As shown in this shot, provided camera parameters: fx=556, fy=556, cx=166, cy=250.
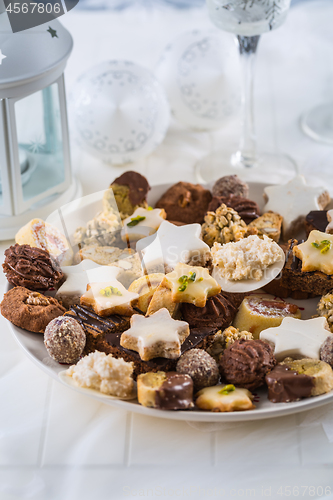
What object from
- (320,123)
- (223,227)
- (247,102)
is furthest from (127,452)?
(320,123)

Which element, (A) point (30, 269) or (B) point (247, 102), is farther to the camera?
(B) point (247, 102)

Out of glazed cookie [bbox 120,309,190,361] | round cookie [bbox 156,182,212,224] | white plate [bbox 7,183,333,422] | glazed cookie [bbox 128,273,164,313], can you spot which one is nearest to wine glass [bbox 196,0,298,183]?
round cookie [bbox 156,182,212,224]

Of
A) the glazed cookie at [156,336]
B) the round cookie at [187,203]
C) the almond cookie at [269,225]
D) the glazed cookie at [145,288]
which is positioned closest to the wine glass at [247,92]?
the round cookie at [187,203]

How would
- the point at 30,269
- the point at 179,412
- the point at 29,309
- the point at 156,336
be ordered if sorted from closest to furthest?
the point at 179,412
the point at 156,336
the point at 29,309
the point at 30,269

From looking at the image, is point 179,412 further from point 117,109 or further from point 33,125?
point 117,109

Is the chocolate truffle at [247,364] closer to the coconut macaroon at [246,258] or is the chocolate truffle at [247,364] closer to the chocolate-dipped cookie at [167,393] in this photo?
the chocolate-dipped cookie at [167,393]

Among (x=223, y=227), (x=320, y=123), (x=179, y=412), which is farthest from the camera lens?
(x=320, y=123)
